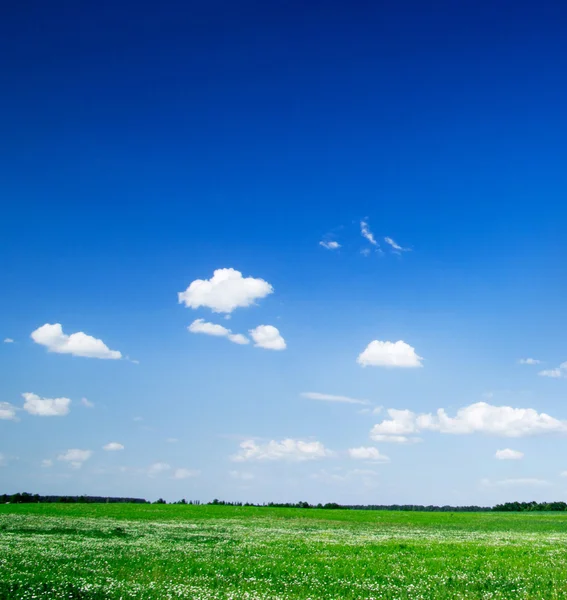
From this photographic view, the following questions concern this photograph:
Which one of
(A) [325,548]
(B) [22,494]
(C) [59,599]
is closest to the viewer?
(C) [59,599]

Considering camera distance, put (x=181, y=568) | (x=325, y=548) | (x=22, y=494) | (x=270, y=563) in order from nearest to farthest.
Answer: (x=181, y=568) < (x=270, y=563) < (x=325, y=548) < (x=22, y=494)

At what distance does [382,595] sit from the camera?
52.2 ft

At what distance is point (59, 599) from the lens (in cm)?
1444

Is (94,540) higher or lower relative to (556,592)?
lower

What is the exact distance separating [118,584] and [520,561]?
18.3m

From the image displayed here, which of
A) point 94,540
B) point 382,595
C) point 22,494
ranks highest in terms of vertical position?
point 382,595

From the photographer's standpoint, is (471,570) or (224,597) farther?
(471,570)

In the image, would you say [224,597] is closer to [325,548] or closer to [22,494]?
[325,548]

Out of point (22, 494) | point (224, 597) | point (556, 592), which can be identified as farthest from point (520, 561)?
point (22, 494)

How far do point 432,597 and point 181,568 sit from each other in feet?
33.3

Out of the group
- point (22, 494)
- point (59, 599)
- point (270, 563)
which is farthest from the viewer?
point (22, 494)

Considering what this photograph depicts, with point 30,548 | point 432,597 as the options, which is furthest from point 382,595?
Answer: point 30,548

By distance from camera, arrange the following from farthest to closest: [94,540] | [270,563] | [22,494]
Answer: [22,494]
[94,540]
[270,563]

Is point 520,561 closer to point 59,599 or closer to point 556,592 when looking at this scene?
point 556,592
